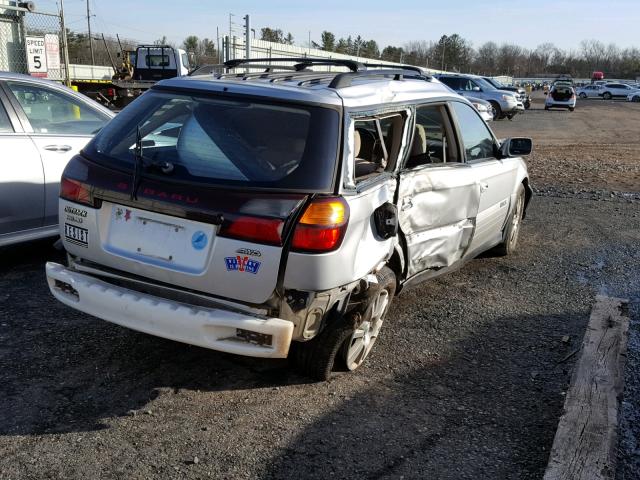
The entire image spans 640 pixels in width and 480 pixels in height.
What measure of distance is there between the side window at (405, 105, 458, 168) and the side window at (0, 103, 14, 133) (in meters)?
3.25

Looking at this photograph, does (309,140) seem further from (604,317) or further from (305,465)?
(604,317)

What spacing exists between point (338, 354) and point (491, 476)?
111 centimetres

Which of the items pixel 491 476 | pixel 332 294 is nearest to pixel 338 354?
pixel 332 294

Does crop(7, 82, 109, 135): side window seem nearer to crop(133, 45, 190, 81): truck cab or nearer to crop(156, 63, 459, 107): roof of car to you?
crop(156, 63, 459, 107): roof of car

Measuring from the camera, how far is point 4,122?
5117 millimetres

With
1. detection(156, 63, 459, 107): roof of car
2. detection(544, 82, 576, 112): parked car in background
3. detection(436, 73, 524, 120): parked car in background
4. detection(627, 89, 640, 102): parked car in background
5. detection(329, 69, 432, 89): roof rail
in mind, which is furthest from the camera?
detection(627, 89, 640, 102): parked car in background

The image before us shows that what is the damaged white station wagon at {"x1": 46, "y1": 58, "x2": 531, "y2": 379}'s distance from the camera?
3.05 m

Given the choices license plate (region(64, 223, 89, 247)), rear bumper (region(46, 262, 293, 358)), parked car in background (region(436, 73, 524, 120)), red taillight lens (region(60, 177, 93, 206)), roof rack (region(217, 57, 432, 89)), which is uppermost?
roof rack (region(217, 57, 432, 89))

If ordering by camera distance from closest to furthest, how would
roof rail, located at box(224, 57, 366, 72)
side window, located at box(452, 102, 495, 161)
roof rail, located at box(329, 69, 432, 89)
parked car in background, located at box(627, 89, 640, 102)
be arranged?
roof rail, located at box(329, 69, 432, 89) → roof rail, located at box(224, 57, 366, 72) → side window, located at box(452, 102, 495, 161) → parked car in background, located at box(627, 89, 640, 102)

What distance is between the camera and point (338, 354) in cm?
364

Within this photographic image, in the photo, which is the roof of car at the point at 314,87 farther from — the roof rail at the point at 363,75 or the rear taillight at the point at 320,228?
the rear taillight at the point at 320,228

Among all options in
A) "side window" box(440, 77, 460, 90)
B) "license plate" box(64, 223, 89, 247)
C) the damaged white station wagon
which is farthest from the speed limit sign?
"side window" box(440, 77, 460, 90)

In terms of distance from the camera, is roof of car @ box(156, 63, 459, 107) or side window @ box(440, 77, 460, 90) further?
side window @ box(440, 77, 460, 90)

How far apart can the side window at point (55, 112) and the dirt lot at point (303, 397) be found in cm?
122
